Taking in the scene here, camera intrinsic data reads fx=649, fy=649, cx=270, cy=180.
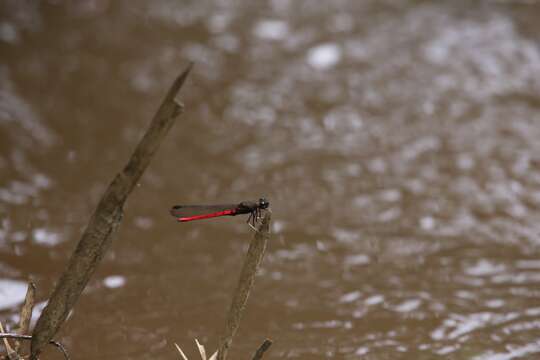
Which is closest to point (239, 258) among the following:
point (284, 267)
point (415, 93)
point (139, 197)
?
point (284, 267)

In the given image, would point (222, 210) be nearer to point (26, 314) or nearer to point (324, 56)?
point (26, 314)

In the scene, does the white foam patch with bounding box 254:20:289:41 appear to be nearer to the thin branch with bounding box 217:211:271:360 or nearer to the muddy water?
the muddy water

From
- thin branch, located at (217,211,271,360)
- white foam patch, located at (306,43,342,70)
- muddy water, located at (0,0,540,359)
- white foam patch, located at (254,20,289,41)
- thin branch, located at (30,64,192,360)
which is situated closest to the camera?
thin branch, located at (30,64,192,360)

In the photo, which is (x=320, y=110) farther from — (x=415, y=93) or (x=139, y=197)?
(x=139, y=197)

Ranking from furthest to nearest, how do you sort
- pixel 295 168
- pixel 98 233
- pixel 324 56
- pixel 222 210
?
pixel 324 56
pixel 295 168
pixel 222 210
pixel 98 233

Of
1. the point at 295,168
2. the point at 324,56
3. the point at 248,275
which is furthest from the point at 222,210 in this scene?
the point at 324,56

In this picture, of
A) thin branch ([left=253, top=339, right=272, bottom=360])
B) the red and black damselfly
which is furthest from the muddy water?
thin branch ([left=253, top=339, right=272, bottom=360])
